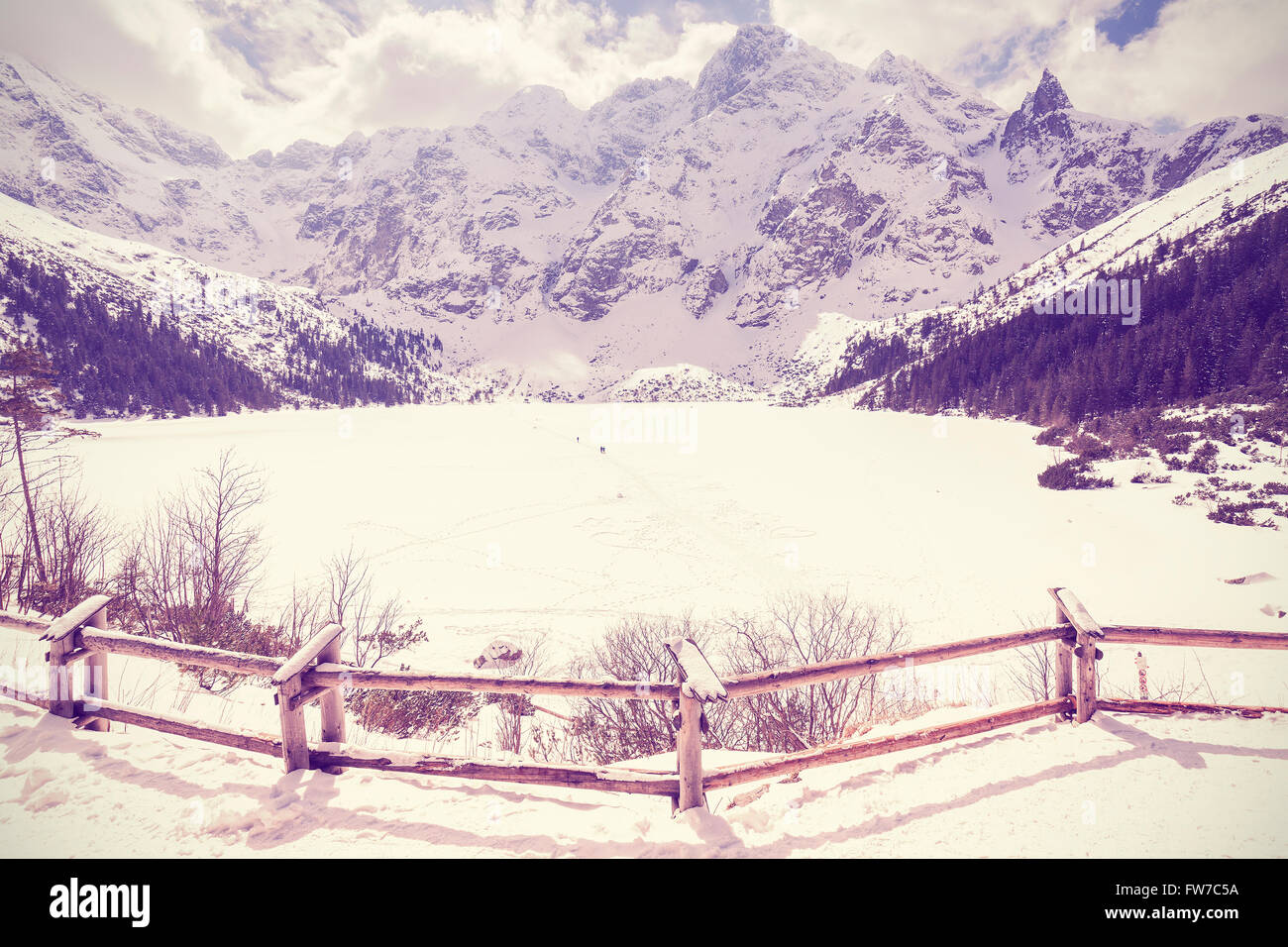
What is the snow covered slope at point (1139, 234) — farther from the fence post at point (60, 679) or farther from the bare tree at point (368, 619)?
the fence post at point (60, 679)

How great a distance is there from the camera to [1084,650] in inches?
232

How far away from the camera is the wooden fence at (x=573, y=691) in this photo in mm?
4855

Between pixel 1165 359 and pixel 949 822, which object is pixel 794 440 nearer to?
pixel 1165 359

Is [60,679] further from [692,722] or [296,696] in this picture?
[692,722]

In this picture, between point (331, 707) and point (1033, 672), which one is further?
point (1033, 672)

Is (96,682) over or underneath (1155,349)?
underneath

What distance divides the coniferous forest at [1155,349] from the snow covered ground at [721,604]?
1255 cm

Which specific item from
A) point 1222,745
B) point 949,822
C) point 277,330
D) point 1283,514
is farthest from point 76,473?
point 277,330

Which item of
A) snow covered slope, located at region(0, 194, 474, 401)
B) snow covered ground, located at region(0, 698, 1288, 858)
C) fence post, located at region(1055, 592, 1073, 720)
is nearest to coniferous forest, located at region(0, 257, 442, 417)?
snow covered slope, located at region(0, 194, 474, 401)

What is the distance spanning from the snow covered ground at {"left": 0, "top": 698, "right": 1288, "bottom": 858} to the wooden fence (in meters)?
0.22

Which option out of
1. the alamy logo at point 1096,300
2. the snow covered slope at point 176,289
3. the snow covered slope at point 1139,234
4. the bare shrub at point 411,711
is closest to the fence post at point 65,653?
the bare shrub at point 411,711

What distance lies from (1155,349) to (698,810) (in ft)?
200

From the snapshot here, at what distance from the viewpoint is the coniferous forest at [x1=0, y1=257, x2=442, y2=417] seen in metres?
102

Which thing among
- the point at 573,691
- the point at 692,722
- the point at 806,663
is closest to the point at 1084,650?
the point at 692,722
